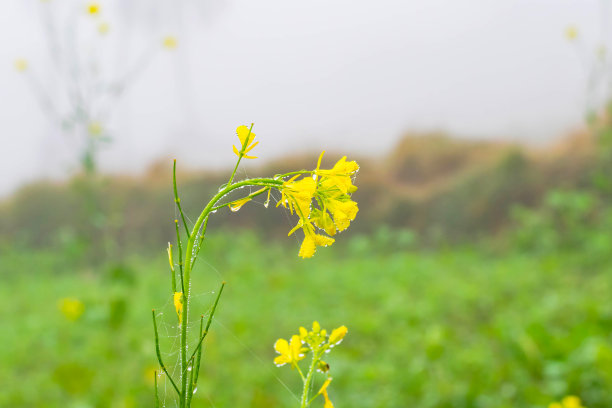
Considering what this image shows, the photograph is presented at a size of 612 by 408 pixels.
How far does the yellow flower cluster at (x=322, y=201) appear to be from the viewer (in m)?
0.31

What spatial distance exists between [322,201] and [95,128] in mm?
1754

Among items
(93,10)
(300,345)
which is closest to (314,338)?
(300,345)

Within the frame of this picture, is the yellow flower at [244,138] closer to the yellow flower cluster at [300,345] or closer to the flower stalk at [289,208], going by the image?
the flower stalk at [289,208]

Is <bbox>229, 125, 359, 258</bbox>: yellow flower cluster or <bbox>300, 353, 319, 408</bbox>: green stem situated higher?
<bbox>229, 125, 359, 258</bbox>: yellow flower cluster

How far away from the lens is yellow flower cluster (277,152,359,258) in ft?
1.00

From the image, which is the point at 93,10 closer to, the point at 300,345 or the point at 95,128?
the point at 95,128

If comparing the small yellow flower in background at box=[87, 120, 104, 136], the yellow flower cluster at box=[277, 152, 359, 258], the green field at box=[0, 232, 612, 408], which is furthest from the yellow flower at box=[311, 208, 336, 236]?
the small yellow flower in background at box=[87, 120, 104, 136]

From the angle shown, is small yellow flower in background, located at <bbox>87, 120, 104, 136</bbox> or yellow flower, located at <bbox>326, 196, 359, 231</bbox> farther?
small yellow flower in background, located at <bbox>87, 120, 104, 136</bbox>

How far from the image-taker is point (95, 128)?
75.5 inches

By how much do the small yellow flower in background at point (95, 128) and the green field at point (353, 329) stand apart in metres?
0.46

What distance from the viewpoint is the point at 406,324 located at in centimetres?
230

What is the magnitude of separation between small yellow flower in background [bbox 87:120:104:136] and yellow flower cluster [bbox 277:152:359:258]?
63.8 inches

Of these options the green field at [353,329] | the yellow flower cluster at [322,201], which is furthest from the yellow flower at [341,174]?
the green field at [353,329]

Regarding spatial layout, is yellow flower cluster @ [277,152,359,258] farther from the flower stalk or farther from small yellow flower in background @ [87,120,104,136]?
small yellow flower in background @ [87,120,104,136]
